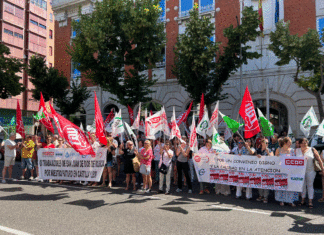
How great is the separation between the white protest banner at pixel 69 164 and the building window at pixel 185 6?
13.9 meters

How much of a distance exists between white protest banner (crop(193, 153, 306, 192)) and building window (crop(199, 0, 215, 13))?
13.8m

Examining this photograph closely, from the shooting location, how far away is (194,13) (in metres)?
14.7

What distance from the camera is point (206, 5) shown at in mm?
20266

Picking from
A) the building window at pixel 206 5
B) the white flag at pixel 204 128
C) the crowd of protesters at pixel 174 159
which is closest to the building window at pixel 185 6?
the building window at pixel 206 5

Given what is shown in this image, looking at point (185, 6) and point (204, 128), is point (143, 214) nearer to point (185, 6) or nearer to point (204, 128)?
point (204, 128)

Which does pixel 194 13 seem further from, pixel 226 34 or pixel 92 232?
pixel 92 232

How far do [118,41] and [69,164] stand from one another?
8.26 metres

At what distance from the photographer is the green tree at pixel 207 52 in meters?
14.5

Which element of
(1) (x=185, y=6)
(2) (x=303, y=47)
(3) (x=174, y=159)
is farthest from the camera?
(1) (x=185, y=6)

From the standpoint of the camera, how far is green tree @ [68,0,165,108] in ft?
49.4

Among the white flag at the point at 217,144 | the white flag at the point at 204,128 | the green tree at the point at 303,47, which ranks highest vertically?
the green tree at the point at 303,47

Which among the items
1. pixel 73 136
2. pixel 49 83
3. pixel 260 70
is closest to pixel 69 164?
pixel 73 136

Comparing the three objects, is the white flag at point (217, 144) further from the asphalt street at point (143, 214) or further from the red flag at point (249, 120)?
the asphalt street at point (143, 214)

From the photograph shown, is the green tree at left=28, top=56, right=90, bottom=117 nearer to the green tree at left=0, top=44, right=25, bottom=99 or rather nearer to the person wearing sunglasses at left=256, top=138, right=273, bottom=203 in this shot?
the green tree at left=0, top=44, right=25, bottom=99
